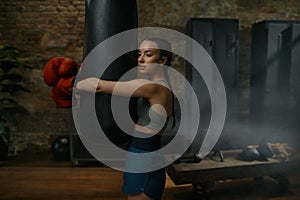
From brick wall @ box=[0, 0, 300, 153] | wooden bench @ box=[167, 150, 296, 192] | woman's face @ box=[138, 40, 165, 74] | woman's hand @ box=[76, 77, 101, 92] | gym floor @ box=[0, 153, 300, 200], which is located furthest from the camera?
brick wall @ box=[0, 0, 300, 153]

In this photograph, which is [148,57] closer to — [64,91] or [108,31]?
[108,31]

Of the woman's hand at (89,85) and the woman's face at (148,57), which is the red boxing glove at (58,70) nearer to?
the woman's hand at (89,85)

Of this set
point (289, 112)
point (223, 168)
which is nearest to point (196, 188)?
point (223, 168)

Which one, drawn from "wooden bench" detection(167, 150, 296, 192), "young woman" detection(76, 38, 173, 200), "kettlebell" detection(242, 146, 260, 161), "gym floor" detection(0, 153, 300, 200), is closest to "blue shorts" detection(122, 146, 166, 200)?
"young woman" detection(76, 38, 173, 200)

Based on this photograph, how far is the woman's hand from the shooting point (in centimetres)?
124

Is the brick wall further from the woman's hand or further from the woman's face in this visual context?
the woman's hand

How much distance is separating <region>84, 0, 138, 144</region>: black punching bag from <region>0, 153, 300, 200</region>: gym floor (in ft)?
6.31

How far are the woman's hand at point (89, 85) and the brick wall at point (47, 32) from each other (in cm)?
365

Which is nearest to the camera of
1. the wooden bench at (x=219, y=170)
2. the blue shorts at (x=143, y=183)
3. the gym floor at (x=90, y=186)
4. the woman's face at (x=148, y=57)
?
the woman's face at (x=148, y=57)

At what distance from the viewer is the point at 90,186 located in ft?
10.8

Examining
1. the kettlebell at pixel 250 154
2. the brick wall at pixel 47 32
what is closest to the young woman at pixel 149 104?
the kettlebell at pixel 250 154

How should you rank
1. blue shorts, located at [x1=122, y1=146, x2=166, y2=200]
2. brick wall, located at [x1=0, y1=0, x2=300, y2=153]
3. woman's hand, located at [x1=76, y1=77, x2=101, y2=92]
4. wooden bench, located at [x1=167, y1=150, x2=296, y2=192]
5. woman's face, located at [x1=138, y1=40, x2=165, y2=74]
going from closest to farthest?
→ woman's hand, located at [x1=76, y1=77, x2=101, y2=92] < woman's face, located at [x1=138, y1=40, x2=165, y2=74] < blue shorts, located at [x1=122, y1=146, x2=166, y2=200] < wooden bench, located at [x1=167, y1=150, x2=296, y2=192] < brick wall, located at [x1=0, y1=0, x2=300, y2=153]

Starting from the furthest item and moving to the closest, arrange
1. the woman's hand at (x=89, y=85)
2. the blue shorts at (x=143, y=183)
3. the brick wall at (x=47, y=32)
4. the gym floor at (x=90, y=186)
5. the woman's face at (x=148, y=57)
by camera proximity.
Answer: the brick wall at (x=47, y=32) → the gym floor at (x=90, y=186) → the blue shorts at (x=143, y=183) → the woman's face at (x=148, y=57) → the woman's hand at (x=89, y=85)

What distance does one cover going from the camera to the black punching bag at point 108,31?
4.12 ft
